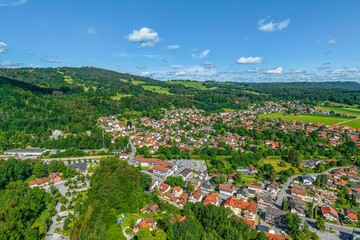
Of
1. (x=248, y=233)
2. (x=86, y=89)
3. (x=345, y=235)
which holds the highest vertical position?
(x=86, y=89)

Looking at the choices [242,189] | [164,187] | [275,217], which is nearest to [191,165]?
[164,187]

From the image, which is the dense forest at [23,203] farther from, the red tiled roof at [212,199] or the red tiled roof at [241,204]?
the red tiled roof at [241,204]

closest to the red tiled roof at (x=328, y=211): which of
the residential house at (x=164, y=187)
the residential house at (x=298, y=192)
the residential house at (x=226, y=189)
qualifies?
the residential house at (x=298, y=192)

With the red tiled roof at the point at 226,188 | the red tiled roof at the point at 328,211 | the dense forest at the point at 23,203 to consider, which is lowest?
the red tiled roof at the point at 328,211

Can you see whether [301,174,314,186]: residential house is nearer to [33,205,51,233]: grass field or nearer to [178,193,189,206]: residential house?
[178,193,189,206]: residential house

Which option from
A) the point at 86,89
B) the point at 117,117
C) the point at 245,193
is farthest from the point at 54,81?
the point at 245,193

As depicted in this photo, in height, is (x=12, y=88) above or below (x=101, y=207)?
above

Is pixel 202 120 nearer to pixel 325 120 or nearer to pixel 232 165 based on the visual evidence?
pixel 232 165

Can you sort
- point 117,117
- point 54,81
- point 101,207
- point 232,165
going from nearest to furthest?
point 101,207 < point 232,165 < point 117,117 < point 54,81

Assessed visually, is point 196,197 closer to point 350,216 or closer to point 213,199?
point 213,199
